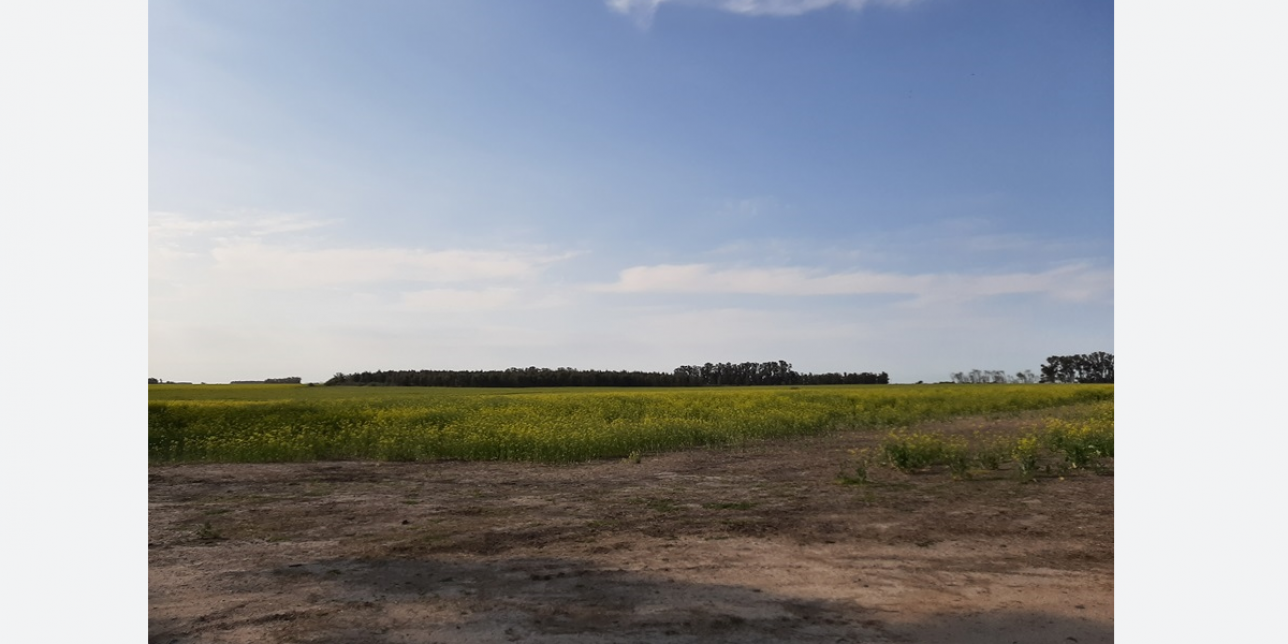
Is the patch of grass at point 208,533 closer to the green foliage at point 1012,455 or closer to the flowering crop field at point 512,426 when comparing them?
the flowering crop field at point 512,426

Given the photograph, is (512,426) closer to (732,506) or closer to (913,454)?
(732,506)

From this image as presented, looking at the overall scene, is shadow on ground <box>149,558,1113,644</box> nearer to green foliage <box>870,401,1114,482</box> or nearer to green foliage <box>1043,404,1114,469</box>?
green foliage <box>870,401,1114,482</box>

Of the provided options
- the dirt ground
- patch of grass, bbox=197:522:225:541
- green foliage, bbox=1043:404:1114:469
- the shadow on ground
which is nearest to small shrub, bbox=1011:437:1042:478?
the dirt ground

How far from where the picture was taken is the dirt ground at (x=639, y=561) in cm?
516

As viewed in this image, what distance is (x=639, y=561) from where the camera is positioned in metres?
6.85

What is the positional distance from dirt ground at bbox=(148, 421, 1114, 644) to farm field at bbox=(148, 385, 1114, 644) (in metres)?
0.03

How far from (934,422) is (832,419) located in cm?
416

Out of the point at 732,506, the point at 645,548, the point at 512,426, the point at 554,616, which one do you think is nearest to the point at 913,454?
the point at 732,506

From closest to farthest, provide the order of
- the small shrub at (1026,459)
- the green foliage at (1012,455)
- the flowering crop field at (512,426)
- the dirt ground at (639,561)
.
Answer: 1. the dirt ground at (639,561)
2. the small shrub at (1026,459)
3. the green foliage at (1012,455)
4. the flowering crop field at (512,426)

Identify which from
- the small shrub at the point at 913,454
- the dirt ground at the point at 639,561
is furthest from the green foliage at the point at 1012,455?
the dirt ground at the point at 639,561

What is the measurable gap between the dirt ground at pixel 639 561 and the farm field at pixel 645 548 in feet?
0.09

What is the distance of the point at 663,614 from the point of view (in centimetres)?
535

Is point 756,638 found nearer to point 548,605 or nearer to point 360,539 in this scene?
point 548,605

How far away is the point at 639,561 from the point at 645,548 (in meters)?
A: 0.53
